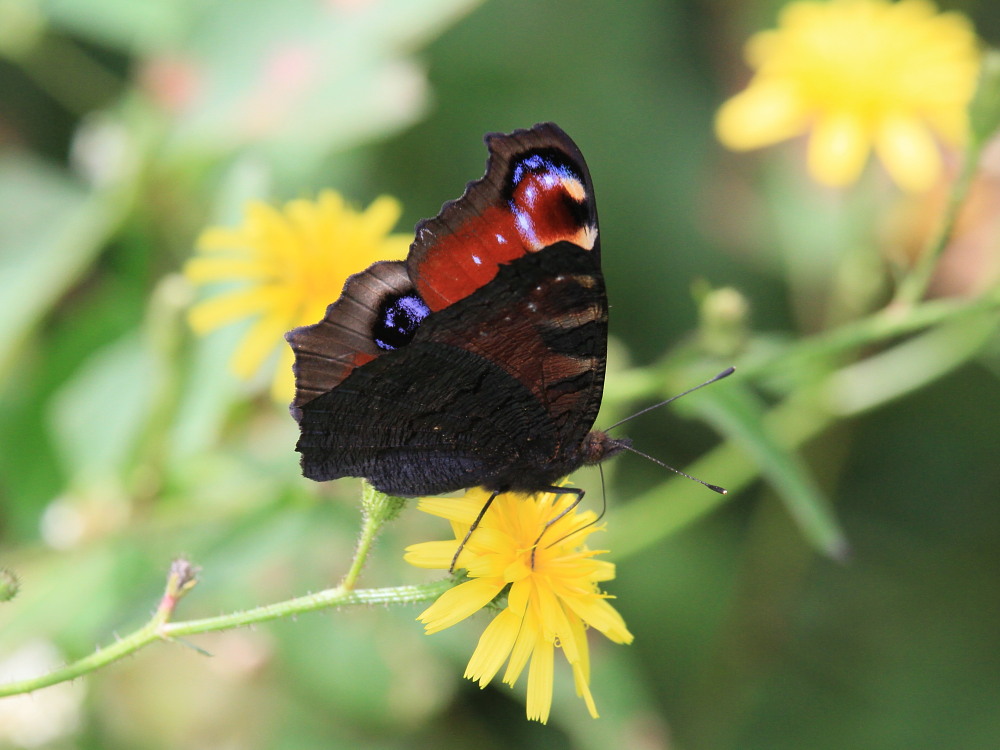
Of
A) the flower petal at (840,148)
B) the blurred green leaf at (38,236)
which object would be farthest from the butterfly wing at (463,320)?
the flower petal at (840,148)

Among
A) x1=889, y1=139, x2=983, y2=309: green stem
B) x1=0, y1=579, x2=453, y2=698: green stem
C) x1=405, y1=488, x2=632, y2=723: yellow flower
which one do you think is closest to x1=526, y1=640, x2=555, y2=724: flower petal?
x1=405, y1=488, x2=632, y2=723: yellow flower

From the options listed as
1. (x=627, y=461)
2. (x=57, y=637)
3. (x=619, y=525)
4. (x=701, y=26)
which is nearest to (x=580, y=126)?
(x=701, y=26)

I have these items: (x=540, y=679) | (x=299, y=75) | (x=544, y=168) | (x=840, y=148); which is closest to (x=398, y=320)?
(x=544, y=168)

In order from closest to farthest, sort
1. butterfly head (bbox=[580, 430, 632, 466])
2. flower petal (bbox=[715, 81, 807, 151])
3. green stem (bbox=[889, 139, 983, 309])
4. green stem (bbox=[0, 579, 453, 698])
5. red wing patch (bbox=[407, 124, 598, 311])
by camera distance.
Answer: green stem (bbox=[0, 579, 453, 698]) < red wing patch (bbox=[407, 124, 598, 311]) < butterfly head (bbox=[580, 430, 632, 466]) < green stem (bbox=[889, 139, 983, 309]) < flower petal (bbox=[715, 81, 807, 151])

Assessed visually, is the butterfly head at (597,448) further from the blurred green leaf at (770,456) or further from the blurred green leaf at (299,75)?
the blurred green leaf at (299,75)

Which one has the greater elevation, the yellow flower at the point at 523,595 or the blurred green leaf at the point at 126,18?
the blurred green leaf at the point at 126,18

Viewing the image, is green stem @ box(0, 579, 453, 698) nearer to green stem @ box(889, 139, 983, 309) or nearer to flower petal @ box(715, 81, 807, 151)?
green stem @ box(889, 139, 983, 309)

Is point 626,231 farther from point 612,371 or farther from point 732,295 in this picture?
point 732,295
